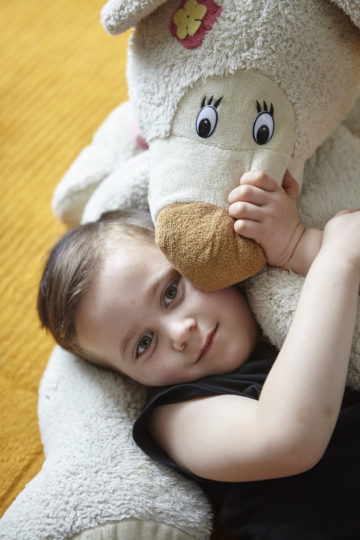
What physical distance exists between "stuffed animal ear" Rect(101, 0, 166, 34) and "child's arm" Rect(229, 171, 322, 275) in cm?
22

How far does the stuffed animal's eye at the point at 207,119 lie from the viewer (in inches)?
24.6

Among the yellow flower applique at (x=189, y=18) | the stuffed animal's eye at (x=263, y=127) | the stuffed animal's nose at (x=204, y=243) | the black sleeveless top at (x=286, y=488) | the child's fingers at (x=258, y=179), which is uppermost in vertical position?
the yellow flower applique at (x=189, y=18)

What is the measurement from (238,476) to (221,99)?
44 centimetres

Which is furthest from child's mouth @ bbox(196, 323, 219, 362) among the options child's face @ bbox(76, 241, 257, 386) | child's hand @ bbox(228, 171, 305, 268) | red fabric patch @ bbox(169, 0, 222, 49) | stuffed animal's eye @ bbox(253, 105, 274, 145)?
red fabric patch @ bbox(169, 0, 222, 49)

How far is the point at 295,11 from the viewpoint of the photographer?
61 cm

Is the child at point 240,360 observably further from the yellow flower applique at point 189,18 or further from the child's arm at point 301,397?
the yellow flower applique at point 189,18

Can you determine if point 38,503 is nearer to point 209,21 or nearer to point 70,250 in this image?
point 70,250

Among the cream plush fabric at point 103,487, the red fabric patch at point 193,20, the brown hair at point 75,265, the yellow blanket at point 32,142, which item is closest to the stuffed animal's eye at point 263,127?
the red fabric patch at point 193,20

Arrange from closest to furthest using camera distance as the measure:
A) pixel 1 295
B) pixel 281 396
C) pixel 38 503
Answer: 1. pixel 281 396
2. pixel 38 503
3. pixel 1 295

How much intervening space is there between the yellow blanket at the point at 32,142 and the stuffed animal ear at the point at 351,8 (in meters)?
0.71

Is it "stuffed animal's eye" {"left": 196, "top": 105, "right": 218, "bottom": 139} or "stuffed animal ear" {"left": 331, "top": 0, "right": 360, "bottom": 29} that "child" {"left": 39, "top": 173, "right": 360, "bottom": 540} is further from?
"stuffed animal ear" {"left": 331, "top": 0, "right": 360, "bottom": 29}

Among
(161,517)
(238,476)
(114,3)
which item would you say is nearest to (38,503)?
(161,517)

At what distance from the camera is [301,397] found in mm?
588

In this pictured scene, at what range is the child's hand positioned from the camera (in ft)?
2.06
